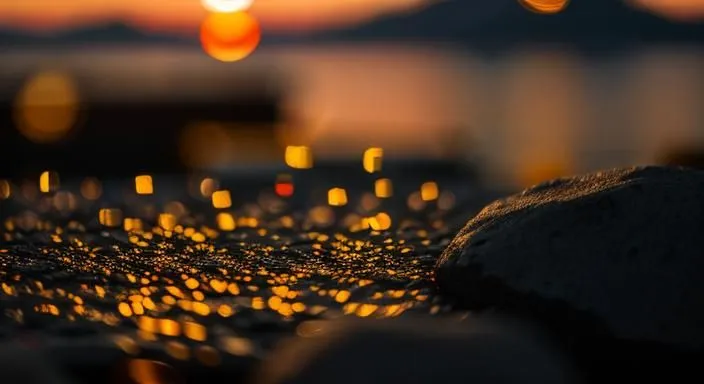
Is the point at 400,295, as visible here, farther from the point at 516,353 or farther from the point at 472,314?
the point at 516,353

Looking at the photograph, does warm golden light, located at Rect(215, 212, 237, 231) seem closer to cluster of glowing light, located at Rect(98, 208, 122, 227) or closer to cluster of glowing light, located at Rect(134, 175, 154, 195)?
cluster of glowing light, located at Rect(98, 208, 122, 227)

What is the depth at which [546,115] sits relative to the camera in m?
64.8

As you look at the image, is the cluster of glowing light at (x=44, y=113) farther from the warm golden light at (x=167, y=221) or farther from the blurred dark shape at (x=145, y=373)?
the blurred dark shape at (x=145, y=373)

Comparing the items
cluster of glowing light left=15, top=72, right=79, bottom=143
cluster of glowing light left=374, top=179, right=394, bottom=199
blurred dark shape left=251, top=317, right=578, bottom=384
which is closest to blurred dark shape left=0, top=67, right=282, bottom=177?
cluster of glowing light left=15, top=72, right=79, bottom=143

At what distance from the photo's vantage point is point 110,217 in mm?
6797

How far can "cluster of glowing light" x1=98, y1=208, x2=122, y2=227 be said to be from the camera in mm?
6551

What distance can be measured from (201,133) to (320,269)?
54.6 feet

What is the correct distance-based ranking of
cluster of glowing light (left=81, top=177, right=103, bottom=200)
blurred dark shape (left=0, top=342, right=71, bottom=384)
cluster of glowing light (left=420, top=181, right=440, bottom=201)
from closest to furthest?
blurred dark shape (left=0, top=342, right=71, bottom=384) < cluster of glowing light (left=420, top=181, right=440, bottom=201) < cluster of glowing light (left=81, top=177, right=103, bottom=200)

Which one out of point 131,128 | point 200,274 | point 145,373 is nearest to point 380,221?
point 200,274

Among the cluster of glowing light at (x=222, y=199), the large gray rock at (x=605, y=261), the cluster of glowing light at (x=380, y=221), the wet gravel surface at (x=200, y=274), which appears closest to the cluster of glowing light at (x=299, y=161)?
the cluster of glowing light at (x=222, y=199)

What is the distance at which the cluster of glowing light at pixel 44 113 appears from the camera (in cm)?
1705

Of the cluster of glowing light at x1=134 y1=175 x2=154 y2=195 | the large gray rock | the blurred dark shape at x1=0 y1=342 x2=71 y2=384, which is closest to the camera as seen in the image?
the blurred dark shape at x1=0 y1=342 x2=71 y2=384

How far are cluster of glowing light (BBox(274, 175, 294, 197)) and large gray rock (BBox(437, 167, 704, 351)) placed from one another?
365 cm

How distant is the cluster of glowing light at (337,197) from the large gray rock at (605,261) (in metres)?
2.81
